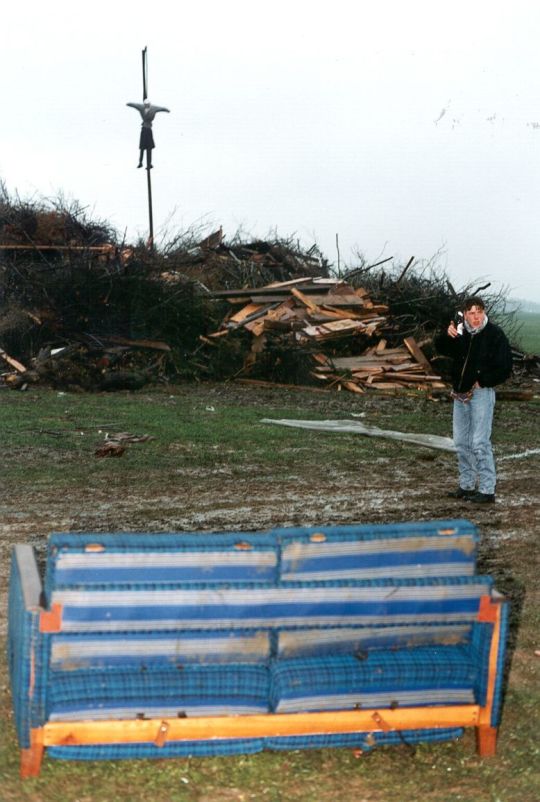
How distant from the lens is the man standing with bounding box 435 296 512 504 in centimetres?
977

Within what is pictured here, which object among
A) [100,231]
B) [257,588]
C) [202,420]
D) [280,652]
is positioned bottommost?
[202,420]

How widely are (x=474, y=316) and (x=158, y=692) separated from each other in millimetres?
6539

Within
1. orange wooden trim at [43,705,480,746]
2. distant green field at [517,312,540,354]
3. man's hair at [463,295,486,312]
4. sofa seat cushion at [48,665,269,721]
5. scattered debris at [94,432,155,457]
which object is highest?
man's hair at [463,295,486,312]

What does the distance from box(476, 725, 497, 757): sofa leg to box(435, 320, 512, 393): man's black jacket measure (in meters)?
5.46

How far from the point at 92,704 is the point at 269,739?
2.63 feet

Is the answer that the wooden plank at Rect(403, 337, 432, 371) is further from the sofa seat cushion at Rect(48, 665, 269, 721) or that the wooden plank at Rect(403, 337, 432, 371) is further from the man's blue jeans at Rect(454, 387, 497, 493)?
the sofa seat cushion at Rect(48, 665, 269, 721)

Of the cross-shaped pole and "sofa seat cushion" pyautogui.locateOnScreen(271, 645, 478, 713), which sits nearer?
"sofa seat cushion" pyautogui.locateOnScreen(271, 645, 478, 713)

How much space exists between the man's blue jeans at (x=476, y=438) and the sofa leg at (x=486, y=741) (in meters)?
5.47

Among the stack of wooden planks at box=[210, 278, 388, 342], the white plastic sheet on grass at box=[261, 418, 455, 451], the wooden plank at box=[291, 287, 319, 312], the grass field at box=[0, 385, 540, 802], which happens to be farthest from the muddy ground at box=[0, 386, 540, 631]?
the wooden plank at box=[291, 287, 319, 312]

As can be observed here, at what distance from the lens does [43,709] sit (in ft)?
13.5

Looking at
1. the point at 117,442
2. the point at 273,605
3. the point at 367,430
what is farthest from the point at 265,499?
the point at 273,605

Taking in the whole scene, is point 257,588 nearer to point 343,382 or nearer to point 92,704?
point 92,704

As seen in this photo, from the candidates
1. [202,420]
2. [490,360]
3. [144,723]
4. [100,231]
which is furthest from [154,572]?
[100,231]

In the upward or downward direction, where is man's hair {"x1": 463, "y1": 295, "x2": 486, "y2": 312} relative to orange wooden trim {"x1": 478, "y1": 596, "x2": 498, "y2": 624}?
upward
